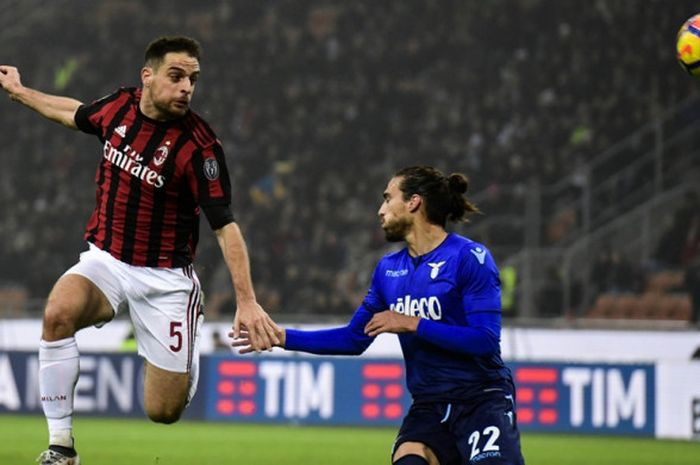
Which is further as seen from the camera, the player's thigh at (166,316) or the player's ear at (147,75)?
the player's thigh at (166,316)

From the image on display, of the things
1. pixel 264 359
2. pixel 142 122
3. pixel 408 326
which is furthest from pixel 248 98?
pixel 408 326

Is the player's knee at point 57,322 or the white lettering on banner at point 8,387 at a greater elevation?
the player's knee at point 57,322

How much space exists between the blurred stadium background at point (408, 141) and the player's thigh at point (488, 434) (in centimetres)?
965

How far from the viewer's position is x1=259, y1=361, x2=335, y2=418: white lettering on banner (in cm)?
1485

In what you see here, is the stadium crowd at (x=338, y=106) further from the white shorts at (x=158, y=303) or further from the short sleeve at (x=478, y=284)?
the short sleeve at (x=478, y=284)

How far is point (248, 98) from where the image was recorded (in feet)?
Result: 75.6

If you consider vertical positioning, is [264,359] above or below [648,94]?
below

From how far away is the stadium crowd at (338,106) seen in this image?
1981cm

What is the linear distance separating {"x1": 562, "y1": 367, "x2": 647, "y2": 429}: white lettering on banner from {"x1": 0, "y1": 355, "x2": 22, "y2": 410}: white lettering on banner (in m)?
6.38

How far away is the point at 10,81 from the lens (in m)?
6.72

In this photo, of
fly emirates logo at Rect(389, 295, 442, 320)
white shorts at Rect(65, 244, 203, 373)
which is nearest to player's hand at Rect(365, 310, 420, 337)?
fly emirates logo at Rect(389, 295, 442, 320)

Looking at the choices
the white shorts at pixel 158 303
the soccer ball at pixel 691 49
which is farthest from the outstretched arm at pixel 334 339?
the soccer ball at pixel 691 49

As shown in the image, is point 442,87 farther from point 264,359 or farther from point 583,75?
point 264,359

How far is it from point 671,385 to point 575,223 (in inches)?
181
